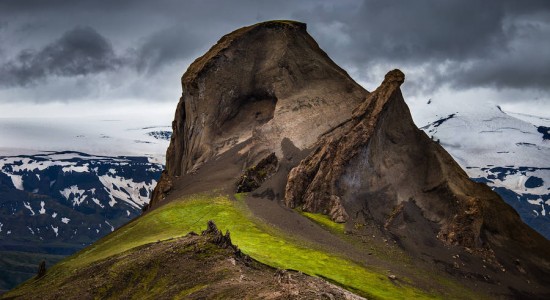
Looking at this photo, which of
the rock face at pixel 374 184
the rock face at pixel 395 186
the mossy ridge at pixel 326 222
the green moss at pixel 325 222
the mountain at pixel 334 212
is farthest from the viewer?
the rock face at pixel 395 186

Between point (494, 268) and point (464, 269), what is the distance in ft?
28.7

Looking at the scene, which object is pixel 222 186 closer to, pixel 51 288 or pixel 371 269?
pixel 371 269

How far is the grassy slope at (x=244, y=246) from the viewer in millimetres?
103500

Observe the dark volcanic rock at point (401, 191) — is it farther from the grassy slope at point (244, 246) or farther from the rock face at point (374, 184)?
the grassy slope at point (244, 246)

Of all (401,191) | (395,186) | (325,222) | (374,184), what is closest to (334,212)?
(325,222)

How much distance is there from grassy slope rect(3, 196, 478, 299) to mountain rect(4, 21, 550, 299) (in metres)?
0.42

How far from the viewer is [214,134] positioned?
7726 inches

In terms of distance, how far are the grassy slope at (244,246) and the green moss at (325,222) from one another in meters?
14.1

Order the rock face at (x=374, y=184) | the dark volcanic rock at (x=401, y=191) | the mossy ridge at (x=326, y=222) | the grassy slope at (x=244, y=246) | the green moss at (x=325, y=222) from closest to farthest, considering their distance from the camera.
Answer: the grassy slope at (x=244, y=246), the mossy ridge at (x=326, y=222), the green moss at (x=325, y=222), the rock face at (x=374, y=184), the dark volcanic rock at (x=401, y=191)

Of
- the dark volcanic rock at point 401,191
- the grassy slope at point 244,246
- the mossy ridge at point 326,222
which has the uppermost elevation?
the dark volcanic rock at point 401,191

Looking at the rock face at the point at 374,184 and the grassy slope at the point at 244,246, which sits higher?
the rock face at the point at 374,184

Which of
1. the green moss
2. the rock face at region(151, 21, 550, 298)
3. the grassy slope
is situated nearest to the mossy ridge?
the green moss

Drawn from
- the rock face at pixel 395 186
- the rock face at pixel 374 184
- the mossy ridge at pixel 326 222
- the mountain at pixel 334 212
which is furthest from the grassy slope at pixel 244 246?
the rock face at pixel 395 186

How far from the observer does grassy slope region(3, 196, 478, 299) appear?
103500 millimetres
